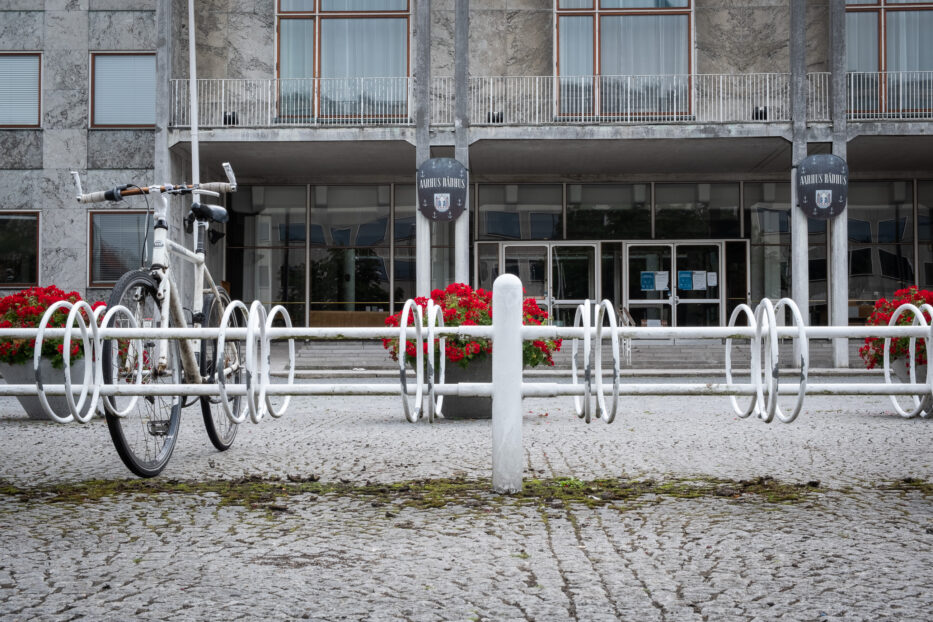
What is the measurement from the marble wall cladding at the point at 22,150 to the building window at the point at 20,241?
115cm

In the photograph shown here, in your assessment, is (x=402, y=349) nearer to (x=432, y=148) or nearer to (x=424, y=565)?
(x=424, y=565)

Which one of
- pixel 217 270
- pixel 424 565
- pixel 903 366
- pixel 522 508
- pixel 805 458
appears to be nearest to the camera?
pixel 424 565

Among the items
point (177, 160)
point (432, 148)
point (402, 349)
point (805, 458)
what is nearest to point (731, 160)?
point (432, 148)

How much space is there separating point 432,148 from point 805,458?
16876 millimetres

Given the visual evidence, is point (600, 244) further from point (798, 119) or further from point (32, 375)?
point (32, 375)

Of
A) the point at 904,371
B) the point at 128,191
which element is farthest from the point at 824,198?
the point at 128,191

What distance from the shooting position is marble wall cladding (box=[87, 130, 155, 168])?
22.3 m

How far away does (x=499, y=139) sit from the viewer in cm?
2144

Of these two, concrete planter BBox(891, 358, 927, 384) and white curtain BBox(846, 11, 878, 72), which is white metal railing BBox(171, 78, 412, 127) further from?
concrete planter BBox(891, 358, 927, 384)

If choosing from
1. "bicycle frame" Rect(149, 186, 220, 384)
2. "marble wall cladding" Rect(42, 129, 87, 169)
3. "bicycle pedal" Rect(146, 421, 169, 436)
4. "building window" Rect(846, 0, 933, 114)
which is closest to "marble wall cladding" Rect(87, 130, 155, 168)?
"marble wall cladding" Rect(42, 129, 87, 169)

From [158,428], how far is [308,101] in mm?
18770

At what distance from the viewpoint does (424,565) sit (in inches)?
134

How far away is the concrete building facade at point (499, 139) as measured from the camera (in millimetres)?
21578

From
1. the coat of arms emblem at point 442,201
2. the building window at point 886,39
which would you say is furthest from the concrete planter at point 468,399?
the building window at point 886,39
